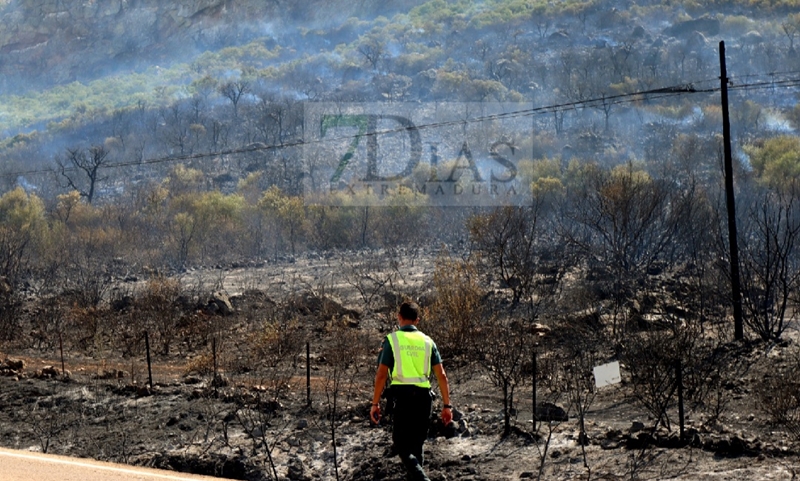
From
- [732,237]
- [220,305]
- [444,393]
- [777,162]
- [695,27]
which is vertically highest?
[695,27]

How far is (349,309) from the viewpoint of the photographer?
24281 millimetres

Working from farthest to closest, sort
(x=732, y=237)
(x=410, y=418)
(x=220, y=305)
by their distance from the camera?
(x=220, y=305), (x=732, y=237), (x=410, y=418)

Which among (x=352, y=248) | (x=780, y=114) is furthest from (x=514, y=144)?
(x=352, y=248)

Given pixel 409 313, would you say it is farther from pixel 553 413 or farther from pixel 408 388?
pixel 553 413

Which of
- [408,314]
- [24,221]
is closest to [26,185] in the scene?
[24,221]

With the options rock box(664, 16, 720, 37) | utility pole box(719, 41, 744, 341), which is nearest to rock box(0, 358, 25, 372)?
utility pole box(719, 41, 744, 341)

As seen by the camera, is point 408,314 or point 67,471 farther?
point 67,471

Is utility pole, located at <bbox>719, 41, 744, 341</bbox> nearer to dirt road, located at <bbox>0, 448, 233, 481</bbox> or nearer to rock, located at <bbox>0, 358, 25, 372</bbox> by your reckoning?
dirt road, located at <bbox>0, 448, 233, 481</bbox>

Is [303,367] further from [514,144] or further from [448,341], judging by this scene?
[514,144]

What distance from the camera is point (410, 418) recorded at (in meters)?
7.94

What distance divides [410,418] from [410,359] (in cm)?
50

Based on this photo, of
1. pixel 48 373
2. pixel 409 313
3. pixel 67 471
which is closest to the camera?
pixel 409 313

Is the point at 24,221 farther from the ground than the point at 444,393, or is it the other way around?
the point at 24,221

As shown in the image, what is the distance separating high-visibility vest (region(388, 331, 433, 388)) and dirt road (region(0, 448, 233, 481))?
2.05 metres
